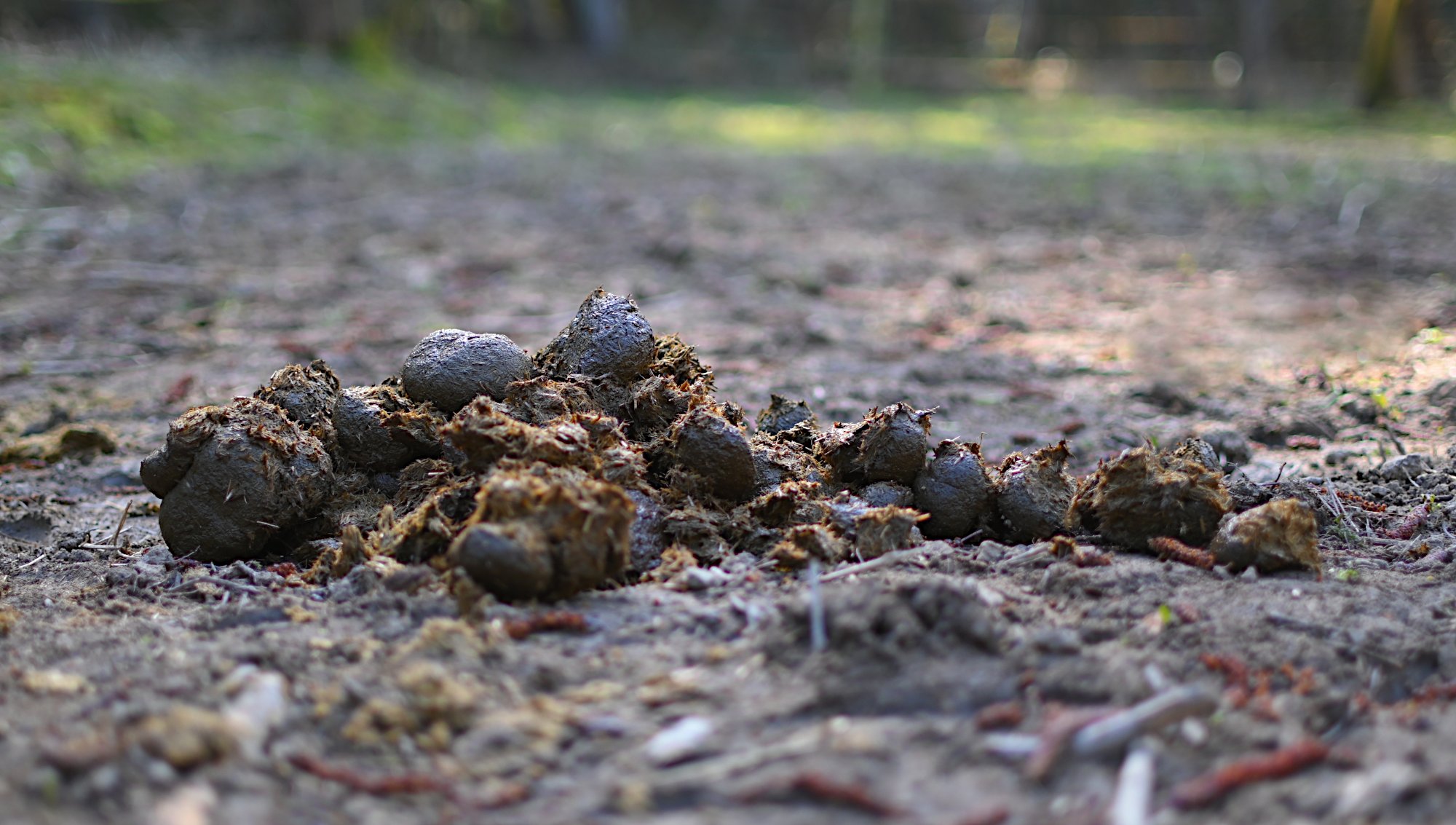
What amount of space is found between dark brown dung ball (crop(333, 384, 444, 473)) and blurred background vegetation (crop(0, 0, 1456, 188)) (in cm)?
649

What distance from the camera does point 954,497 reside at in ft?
9.84

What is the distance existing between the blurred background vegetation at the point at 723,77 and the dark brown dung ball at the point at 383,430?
649cm

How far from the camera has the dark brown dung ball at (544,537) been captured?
2381 millimetres

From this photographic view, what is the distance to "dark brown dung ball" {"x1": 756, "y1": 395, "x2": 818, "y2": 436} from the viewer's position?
11.3 ft

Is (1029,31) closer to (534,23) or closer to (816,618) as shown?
(534,23)

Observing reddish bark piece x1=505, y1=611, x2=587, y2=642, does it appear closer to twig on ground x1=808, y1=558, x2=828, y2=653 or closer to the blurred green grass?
twig on ground x1=808, y1=558, x2=828, y2=653

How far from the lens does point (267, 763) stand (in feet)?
6.05

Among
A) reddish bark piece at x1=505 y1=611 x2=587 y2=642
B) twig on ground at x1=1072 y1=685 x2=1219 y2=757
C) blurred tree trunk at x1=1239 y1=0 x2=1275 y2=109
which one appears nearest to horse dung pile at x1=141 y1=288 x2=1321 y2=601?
reddish bark piece at x1=505 y1=611 x2=587 y2=642

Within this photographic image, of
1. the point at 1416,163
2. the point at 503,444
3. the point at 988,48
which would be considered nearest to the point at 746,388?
the point at 503,444

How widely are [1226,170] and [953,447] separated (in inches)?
362

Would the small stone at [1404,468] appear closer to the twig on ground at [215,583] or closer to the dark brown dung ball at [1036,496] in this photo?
the dark brown dung ball at [1036,496]

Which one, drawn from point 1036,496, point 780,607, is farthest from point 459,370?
point 1036,496

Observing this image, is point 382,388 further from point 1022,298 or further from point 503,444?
point 1022,298

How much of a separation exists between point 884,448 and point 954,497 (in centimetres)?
21
